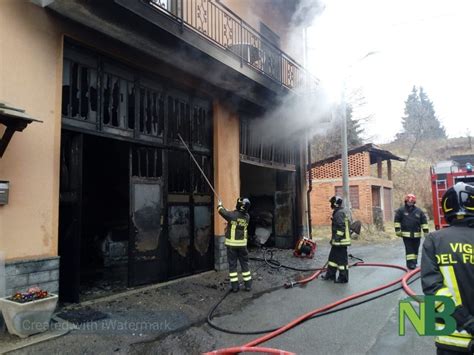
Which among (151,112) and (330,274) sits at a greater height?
(151,112)

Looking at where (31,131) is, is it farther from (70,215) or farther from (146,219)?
(146,219)

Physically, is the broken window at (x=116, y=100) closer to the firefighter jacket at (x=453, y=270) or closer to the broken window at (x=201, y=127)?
the broken window at (x=201, y=127)

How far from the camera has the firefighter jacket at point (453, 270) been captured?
245 centimetres

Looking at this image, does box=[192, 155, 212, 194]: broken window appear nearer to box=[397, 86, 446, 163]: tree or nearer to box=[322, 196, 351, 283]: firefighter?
box=[322, 196, 351, 283]: firefighter

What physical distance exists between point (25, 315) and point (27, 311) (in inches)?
2.0

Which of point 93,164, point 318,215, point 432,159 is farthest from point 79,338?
point 432,159

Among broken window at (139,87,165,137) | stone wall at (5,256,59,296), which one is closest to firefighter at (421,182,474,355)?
stone wall at (5,256,59,296)

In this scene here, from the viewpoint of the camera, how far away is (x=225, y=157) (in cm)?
922

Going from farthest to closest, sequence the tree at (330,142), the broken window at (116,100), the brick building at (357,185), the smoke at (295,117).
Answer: the tree at (330,142), the brick building at (357,185), the smoke at (295,117), the broken window at (116,100)

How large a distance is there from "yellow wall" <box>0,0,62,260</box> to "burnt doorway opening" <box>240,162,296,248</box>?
7.60 m

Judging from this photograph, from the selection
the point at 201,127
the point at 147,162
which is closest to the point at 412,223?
the point at 201,127

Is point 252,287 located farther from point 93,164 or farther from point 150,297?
point 93,164

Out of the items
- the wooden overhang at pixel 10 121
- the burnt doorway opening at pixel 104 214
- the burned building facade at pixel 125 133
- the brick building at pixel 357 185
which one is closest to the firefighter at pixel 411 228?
the burned building facade at pixel 125 133

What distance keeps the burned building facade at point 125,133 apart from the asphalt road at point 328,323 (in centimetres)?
232
